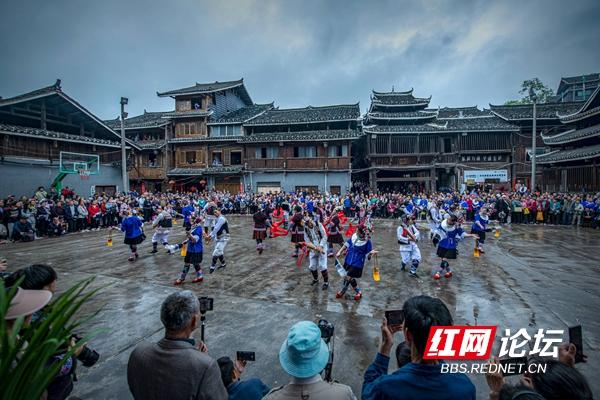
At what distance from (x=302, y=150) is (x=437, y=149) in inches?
490

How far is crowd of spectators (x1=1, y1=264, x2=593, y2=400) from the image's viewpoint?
1.69 m

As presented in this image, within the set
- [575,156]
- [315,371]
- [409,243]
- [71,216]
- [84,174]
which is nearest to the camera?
[315,371]

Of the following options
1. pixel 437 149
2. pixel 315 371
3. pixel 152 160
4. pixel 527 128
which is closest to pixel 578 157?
pixel 527 128

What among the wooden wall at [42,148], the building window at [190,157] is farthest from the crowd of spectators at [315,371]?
the building window at [190,157]

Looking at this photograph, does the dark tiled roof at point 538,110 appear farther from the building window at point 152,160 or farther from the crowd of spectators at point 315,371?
the building window at point 152,160

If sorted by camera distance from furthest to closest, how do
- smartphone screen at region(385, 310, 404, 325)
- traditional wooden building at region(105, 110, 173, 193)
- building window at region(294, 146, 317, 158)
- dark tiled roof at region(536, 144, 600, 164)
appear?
traditional wooden building at region(105, 110, 173, 193) → building window at region(294, 146, 317, 158) → dark tiled roof at region(536, 144, 600, 164) → smartphone screen at region(385, 310, 404, 325)

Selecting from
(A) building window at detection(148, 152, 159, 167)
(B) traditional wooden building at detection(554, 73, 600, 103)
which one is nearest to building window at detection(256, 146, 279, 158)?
(A) building window at detection(148, 152, 159, 167)

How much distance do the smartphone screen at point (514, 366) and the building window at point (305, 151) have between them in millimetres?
26867

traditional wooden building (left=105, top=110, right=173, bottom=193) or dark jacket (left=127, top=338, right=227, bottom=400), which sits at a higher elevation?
traditional wooden building (left=105, top=110, right=173, bottom=193)

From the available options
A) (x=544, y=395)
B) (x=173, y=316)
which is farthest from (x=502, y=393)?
(x=173, y=316)

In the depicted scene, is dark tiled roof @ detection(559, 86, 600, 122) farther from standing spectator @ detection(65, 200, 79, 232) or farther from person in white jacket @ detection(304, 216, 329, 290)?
standing spectator @ detection(65, 200, 79, 232)

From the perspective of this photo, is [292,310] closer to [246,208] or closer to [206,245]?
[206,245]

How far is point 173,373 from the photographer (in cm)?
195

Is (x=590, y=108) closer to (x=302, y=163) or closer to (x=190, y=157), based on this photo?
(x=302, y=163)
